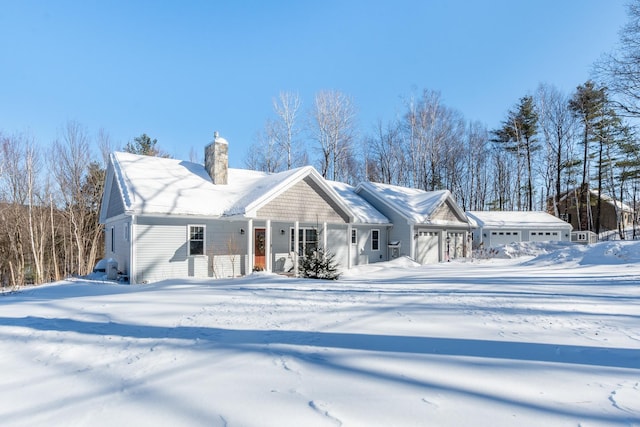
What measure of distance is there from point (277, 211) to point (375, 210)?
311 inches

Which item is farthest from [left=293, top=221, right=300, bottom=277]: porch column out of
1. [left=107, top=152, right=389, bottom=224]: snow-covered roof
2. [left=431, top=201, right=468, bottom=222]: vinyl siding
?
[left=431, top=201, right=468, bottom=222]: vinyl siding

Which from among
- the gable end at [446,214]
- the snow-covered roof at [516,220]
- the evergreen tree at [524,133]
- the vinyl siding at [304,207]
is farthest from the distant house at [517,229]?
the vinyl siding at [304,207]

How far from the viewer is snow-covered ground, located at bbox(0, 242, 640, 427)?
2459 millimetres

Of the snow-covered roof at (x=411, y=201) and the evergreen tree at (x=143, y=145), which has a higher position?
the evergreen tree at (x=143, y=145)

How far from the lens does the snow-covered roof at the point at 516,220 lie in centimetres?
2811

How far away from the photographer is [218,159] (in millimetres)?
15945

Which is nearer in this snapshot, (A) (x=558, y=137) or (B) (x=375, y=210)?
(B) (x=375, y=210)

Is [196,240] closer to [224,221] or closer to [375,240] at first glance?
[224,221]

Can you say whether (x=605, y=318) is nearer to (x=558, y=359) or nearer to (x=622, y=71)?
(x=558, y=359)

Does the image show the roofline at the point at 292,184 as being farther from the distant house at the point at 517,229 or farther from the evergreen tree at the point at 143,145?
the evergreen tree at the point at 143,145

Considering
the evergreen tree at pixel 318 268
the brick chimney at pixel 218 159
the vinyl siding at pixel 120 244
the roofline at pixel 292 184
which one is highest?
the brick chimney at pixel 218 159

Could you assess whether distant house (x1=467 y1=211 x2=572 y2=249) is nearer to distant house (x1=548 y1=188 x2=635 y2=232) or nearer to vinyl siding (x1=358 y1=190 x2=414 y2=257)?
distant house (x1=548 y1=188 x2=635 y2=232)

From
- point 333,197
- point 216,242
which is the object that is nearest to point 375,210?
point 333,197

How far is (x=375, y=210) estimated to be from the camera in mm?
20438
